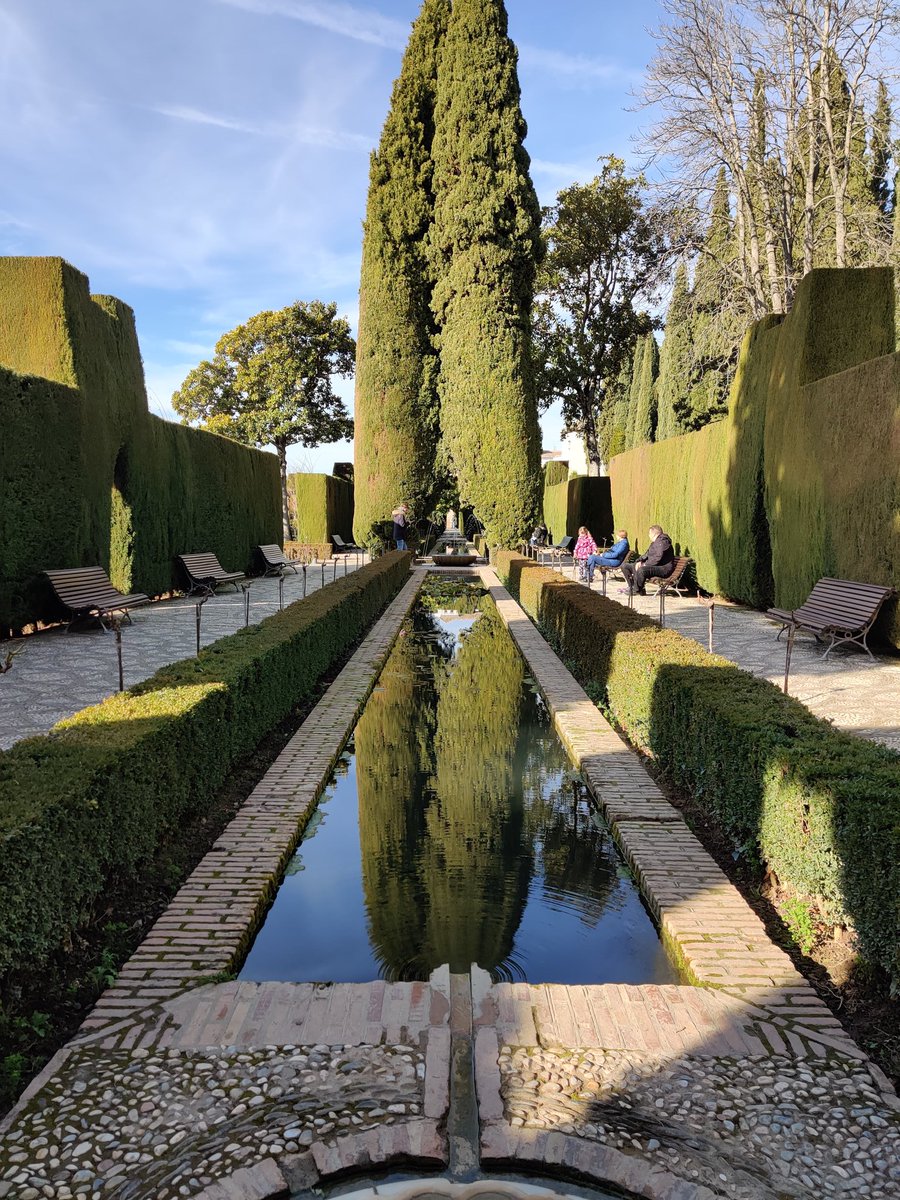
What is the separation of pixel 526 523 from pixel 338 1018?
19.8 metres

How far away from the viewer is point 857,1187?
2.02 meters

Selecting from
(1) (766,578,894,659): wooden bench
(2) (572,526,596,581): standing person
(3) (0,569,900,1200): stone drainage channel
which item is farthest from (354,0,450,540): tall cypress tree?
(3) (0,569,900,1200): stone drainage channel

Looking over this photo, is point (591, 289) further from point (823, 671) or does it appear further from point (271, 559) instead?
point (823, 671)

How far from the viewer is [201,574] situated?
53.1 feet

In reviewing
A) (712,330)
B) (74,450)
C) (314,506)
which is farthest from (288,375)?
(74,450)

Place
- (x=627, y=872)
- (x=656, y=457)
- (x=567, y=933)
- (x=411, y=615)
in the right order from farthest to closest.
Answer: (x=656, y=457) < (x=411, y=615) < (x=627, y=872) < (x=567, y=933)

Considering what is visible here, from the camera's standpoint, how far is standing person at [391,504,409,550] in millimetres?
22984

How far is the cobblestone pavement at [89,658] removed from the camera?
6.56 m

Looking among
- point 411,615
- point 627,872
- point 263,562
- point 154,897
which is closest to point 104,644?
point 411,615

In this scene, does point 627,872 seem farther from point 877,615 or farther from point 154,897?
point 877,615

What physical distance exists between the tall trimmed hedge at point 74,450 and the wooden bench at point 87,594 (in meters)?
0.22

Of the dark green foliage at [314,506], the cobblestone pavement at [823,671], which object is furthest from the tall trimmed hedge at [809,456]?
the dark green foliage at [314,506]

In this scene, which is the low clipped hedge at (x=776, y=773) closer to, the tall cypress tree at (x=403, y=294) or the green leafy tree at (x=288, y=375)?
the tall cypress tree at (x=403, y=294)

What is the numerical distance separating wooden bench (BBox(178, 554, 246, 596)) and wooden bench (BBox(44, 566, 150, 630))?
13.3 feet
